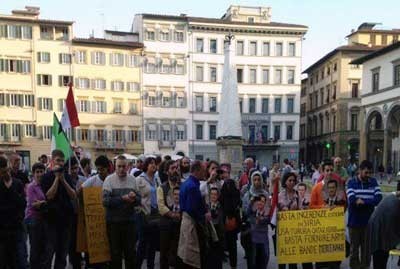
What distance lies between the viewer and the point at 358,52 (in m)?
53.6

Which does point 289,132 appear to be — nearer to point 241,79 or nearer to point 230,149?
point 241,79

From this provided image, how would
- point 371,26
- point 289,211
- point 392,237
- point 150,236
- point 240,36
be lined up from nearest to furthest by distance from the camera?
1. point 392,237
2. point 289,211
3. point 150,236
4. point 240,36
5. point 371,26

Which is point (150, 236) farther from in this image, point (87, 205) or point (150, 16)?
point (150, 16)

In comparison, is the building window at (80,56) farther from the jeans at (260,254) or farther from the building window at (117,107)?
the jeans at (260,254)

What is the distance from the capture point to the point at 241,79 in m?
53.8

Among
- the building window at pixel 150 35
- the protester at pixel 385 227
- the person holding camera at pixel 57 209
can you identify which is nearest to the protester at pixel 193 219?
the person holding camera at pixel 57 209

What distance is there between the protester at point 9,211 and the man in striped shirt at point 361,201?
204 inches

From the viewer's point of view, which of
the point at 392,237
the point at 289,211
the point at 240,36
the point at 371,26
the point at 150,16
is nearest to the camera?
the point at 392,237

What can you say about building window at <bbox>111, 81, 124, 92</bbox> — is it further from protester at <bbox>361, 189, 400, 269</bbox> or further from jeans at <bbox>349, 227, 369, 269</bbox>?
protester at <bbox>361, 189, 400, 269</bbox>

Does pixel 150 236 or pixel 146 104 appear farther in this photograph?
pixel 146 104

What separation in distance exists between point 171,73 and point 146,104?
4.80 meters

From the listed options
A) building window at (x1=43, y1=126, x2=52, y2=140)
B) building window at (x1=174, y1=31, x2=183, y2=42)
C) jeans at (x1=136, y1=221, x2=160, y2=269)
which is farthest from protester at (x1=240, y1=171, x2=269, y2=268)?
building window at (x1=174, y1=31, x2=183, y2=42)

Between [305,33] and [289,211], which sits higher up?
[305,33]

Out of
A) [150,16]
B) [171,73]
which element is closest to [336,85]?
[171,73]
